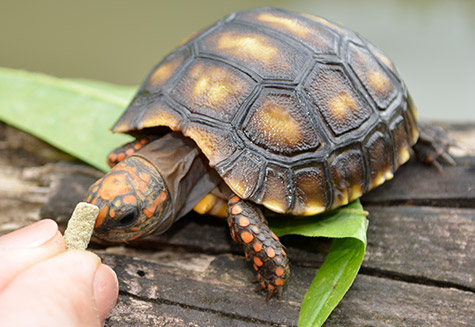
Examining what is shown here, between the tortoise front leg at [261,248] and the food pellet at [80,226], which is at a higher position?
the food pellet at [80,226]

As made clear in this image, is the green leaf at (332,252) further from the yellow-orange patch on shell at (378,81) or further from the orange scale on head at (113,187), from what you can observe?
the orange scale on head at (113,187)

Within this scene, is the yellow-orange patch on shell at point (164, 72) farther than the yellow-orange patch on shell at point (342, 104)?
Yes

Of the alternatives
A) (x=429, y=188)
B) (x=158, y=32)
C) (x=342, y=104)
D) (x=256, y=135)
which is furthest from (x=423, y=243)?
(x=158, y=32)

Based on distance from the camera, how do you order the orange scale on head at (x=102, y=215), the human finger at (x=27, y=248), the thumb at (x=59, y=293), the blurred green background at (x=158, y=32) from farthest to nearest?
1. the blurred green background at (x=158, y=32)
2. the orange scale on head at (x=102, y=215)
3. the human finger at (x=27, y=248)
4. the thumb at (x=59, y=293)

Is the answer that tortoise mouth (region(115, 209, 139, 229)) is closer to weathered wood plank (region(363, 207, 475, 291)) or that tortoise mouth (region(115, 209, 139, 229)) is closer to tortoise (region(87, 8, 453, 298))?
tortoise (region(87, 8, 453, 298))

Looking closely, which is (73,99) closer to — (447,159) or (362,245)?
(362,245)

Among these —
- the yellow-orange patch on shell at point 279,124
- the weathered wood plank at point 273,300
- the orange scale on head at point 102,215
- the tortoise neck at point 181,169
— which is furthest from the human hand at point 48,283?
the yellow-orange patch on shell at point 279,124

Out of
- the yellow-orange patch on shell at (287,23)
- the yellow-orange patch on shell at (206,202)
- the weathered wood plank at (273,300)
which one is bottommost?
the weathered wood plank at (273,300)
